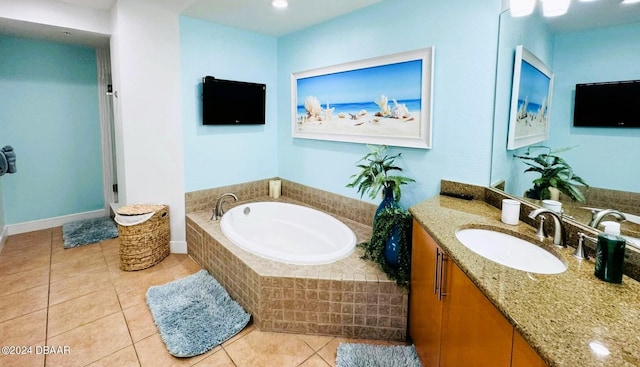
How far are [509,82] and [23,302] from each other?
152 inches

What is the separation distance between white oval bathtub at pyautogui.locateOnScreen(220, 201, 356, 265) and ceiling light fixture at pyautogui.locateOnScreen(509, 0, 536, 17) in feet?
6.18

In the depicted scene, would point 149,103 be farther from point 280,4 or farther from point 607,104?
point 607,104

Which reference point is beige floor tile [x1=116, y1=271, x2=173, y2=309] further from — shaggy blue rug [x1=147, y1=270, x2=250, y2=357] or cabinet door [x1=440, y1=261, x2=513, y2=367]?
cabinet door [x1=440, y1=261, x2=513, y2=367]

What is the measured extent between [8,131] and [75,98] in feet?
2.49

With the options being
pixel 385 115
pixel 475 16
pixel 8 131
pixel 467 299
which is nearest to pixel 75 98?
pixel 8 131

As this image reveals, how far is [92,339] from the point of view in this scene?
1990 millimetres

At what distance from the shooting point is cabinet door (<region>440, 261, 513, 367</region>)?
0.98 metres

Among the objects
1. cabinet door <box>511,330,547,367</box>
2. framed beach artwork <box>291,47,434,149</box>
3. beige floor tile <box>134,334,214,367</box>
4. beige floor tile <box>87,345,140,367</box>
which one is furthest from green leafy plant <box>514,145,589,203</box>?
beige floor tile <box>87,345,140,367</box>

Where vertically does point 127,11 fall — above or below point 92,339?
above

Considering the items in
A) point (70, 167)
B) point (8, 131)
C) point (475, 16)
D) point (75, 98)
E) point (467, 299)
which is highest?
point (475, 16)

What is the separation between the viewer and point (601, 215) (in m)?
1.32

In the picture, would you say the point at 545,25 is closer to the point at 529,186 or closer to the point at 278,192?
the point at 529,186

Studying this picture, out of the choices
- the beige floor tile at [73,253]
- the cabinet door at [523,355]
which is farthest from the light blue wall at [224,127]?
the cabinet door at [523,355]

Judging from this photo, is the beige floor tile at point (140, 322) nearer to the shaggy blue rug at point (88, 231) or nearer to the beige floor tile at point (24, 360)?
the beige floor tile at point (24, 360)
